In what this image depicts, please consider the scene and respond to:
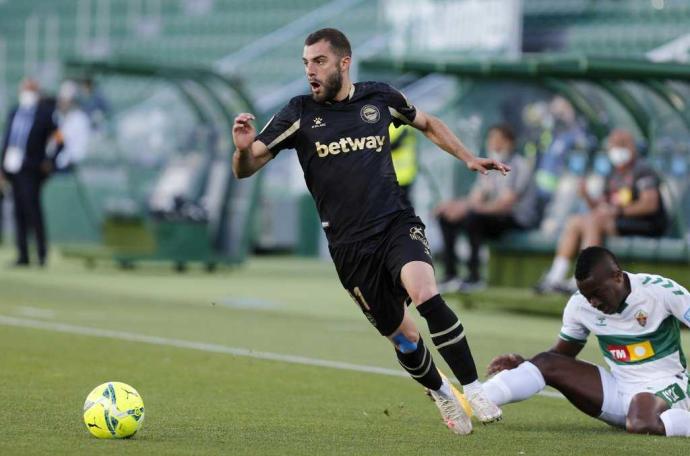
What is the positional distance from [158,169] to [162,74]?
227 cm

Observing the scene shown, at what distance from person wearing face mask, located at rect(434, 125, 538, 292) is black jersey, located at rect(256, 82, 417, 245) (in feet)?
27.9

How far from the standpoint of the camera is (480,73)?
1543cm

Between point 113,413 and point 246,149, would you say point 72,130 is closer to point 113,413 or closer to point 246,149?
point 246,149

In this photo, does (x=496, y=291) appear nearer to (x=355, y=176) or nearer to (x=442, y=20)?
(x=442, y=20)

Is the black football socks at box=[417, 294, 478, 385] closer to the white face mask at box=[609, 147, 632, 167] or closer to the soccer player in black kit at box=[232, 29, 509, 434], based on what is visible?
the soccer player in black kit at box=[232, 29, 509, 434]

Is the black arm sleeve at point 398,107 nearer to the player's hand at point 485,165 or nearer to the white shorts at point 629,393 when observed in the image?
the player's hand at point 485,165

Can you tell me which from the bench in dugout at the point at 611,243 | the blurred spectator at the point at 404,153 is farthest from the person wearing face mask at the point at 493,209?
the blurred spectator at the point at 404,153

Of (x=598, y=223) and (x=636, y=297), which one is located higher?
(x=636, y=297)

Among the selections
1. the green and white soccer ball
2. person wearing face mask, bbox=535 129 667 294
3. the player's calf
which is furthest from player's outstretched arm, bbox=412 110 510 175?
person wearing face mask, bbox=535 129 667 294

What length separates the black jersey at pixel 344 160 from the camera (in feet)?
23.3

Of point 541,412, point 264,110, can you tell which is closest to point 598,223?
point 541,412

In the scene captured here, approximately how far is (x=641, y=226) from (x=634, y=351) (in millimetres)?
7141

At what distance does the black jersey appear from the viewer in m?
7.11

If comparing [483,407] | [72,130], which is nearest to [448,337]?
[483,407]
